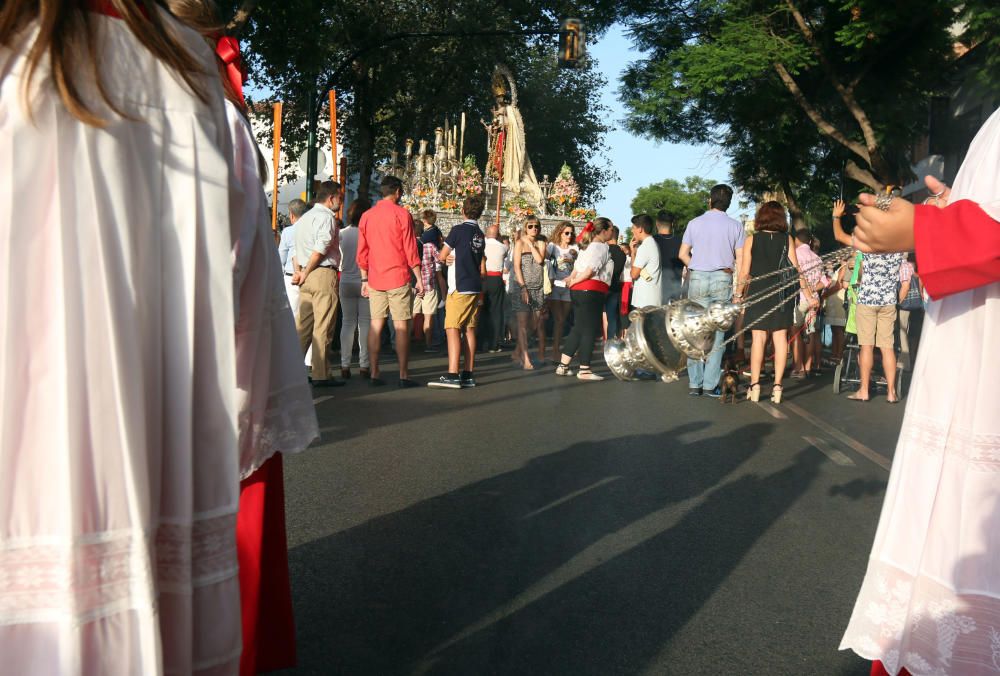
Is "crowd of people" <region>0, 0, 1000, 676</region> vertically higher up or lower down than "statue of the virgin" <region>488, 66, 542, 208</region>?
lower down

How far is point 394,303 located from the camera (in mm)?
11406

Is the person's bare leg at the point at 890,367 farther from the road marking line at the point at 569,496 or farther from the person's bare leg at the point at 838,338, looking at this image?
the road marking line at the point at 569,496

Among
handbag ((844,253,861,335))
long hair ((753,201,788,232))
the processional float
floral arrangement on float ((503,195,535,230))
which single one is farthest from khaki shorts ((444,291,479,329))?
floral arrangement on float ((503,195,535,230))

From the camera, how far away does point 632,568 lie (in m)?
4.83

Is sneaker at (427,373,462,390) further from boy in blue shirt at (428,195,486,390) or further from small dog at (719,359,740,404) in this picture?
small dog at (719,359,740,404)

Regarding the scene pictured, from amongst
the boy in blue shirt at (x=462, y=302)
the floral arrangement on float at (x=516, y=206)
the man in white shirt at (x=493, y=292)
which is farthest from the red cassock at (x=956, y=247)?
the floral arrangement on float at (x=516, y=206)

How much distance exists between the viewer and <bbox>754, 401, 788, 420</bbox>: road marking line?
10216mm

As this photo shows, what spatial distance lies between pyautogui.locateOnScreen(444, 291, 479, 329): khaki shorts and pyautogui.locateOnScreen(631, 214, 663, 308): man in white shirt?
68.9 inches

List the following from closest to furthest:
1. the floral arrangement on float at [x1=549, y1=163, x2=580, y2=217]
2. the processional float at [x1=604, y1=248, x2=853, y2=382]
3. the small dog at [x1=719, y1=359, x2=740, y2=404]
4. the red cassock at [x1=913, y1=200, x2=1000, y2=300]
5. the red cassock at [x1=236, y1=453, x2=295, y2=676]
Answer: the red cassock at [x1=913, y1=200, x2=1000, y2=300] < the red cassock at [x1=236, y1=453, x2=295, y2=676] < the processional float at [x1=604, y1=248, x2=853, y2=382] < the small dog at [x1=719, y1=359, x2=740, y2=404] < the floral arrangement on float at [x1=549, y1=163, x2=580, y2=217]

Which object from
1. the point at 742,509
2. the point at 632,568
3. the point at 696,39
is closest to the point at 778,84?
the point at 696,39

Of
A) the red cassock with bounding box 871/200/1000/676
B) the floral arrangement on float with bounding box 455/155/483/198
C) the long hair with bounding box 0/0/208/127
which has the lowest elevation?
the red cassock with bounding box 871/200/1000/676

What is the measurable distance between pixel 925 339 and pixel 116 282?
2050 mm

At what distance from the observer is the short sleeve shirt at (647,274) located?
12.0 meters

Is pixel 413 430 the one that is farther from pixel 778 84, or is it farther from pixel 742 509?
pixel 778 84
